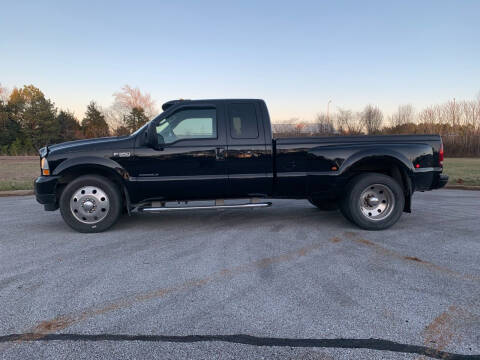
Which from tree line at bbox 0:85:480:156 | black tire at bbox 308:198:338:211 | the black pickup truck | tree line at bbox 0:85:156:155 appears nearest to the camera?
the black pickup truck

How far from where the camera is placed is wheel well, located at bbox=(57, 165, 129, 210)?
4723 mm

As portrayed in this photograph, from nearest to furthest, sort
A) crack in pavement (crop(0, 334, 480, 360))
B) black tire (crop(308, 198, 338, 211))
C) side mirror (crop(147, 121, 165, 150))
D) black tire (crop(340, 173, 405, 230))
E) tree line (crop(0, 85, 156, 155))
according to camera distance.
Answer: crack in pavement (crop(0, 334, 480, 360)) → side mirror (crop(147, 121, 165, 150)) → black tire (crop(340, 173, 405, 230)) → black tire (crop(308, 198, 338, 211)) → tree line (crop(0, 85, 156, 155))

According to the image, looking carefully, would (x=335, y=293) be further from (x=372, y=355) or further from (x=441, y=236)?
(x=441, y=236)

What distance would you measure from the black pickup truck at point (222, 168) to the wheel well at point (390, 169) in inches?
0.7

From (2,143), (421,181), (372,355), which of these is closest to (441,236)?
(421,181)

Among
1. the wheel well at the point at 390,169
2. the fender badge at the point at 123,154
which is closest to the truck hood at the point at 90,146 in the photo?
the fender badge at the point at 123,154

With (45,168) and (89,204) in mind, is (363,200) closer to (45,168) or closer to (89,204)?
(89,204)

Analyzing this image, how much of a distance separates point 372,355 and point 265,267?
1526 mm

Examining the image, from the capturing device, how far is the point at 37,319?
7.81 ft

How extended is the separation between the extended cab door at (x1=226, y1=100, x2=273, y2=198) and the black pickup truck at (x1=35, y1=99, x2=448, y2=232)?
0.02 meters

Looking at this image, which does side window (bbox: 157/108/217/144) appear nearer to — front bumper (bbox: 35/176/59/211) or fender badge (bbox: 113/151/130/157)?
fender badge (bbox: 113/151/130/157)

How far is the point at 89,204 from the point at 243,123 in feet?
8.67

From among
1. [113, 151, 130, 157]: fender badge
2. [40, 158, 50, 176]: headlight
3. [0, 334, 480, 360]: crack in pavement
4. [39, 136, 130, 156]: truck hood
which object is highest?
[39, 136, 130, 156]: truck hood

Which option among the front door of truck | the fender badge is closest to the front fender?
the fender badge
